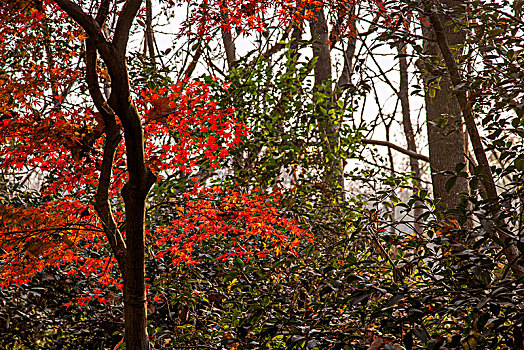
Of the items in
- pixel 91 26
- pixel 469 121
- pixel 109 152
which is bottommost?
pixel 469 121

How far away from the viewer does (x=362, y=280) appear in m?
1.65

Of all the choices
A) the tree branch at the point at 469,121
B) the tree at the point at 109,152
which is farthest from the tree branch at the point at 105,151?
the tree branch at the point at 469,121

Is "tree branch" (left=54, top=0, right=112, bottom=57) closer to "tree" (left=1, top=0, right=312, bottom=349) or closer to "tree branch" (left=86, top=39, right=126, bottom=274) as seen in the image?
"tree" (left=1, top=0, right=312, bottom=349)

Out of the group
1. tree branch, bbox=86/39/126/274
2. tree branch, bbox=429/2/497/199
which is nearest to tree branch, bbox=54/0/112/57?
tree branch, bbox=86/39/126/274

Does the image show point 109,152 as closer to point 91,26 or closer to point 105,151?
point 105,151

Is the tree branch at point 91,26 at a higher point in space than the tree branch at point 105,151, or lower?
higher

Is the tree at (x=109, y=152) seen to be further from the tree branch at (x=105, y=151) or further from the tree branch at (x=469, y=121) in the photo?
the tree branch at (x=469, y=121)

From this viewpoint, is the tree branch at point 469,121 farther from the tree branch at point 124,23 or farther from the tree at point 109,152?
the tree branch at point 124,23

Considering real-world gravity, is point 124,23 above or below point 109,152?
above

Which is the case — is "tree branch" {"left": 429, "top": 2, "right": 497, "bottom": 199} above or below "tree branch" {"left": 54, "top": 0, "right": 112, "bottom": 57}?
below

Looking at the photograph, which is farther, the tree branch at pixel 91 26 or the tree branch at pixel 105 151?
the tree branch at pixel 105 151

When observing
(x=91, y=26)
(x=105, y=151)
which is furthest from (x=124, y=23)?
(x=105, y=151)

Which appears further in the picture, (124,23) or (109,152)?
(109,152)

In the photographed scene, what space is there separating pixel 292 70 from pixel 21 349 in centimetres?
355
